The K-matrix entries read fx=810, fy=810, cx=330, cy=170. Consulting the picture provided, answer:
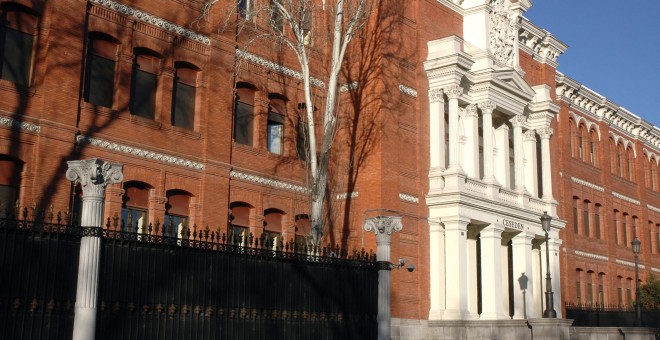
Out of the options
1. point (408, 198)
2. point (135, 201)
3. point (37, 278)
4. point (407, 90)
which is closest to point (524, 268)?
point (408, 198)

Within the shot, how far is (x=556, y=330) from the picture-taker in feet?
87.7

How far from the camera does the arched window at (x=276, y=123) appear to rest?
28.1m

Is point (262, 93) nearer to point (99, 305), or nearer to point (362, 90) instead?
point (362, 90)

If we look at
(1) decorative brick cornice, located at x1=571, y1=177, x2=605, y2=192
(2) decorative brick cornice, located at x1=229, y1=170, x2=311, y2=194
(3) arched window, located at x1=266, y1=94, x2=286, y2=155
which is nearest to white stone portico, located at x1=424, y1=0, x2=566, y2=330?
(2) decorative brick cornice, located at x1=229, y1=170, x2=311, y2=194

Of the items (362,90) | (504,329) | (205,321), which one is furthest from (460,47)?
(205,321)

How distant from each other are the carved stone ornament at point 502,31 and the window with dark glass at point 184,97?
13.7 metres

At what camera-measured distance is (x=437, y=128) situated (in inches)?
1193

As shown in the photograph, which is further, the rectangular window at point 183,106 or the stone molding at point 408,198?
the stone molding at point 408,198

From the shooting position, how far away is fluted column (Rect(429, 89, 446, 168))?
30156mm

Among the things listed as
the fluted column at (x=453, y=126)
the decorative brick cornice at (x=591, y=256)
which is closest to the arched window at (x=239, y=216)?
the fluted column at (x=453, y=126)

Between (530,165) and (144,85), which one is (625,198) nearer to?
(530,165)

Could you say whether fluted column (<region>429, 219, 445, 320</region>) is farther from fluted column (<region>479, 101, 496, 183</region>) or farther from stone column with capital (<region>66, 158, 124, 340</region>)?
stone column with capital (<region>66, 158, 124, 340</region>)

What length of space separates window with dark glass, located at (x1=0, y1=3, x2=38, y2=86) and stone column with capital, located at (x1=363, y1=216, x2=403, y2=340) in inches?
380

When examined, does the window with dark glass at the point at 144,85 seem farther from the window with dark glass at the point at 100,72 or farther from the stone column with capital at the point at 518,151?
the stone column with capital at the point at 518,151
